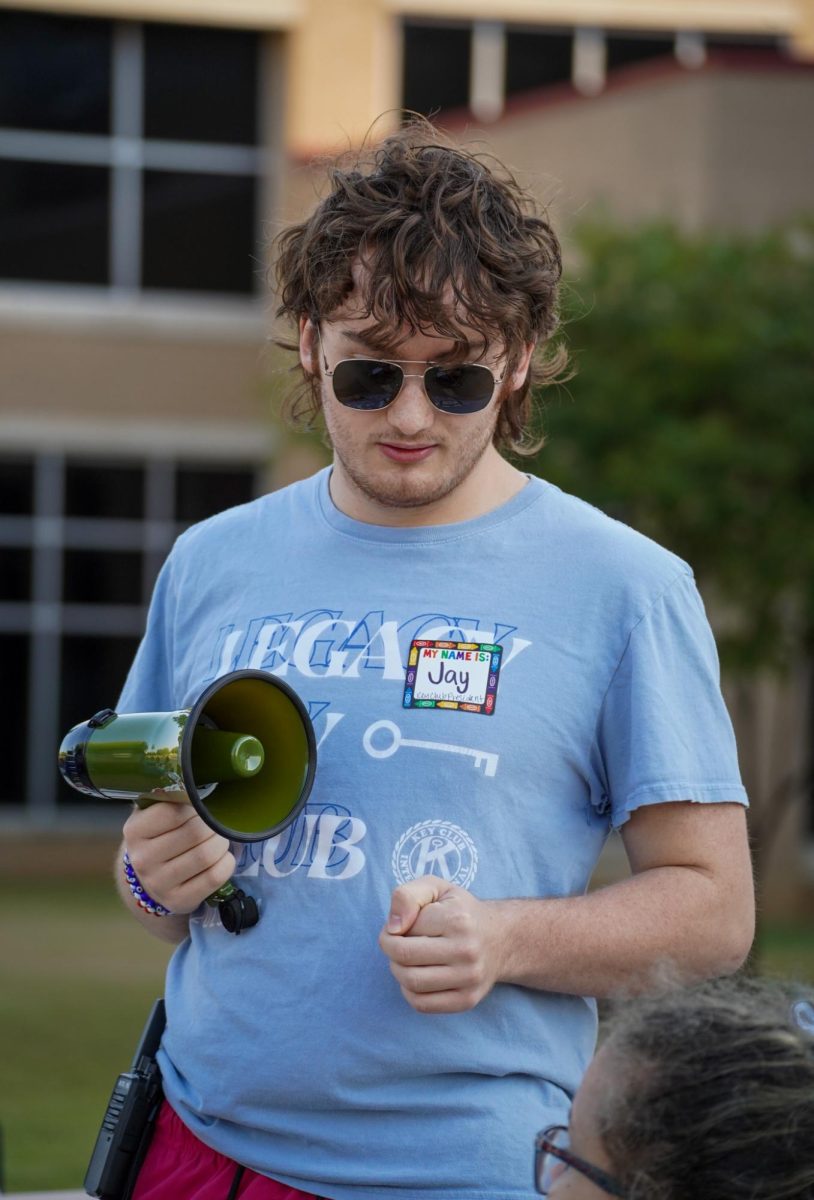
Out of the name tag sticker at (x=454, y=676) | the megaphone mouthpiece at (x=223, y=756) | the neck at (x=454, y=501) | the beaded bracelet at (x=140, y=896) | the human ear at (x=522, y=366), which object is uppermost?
the human ear at (x=522, y=366)

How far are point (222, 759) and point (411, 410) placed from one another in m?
0.55

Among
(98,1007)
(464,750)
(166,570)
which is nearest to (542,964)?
(464,750)

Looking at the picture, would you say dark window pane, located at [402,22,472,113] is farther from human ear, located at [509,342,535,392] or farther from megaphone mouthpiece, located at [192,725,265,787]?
megaphone mouthpiece, located at [192,725,265,787]

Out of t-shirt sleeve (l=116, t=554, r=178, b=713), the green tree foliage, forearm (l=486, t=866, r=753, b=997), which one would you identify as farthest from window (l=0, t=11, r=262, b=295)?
forearm (l=486, t=866, r=753, b=997)

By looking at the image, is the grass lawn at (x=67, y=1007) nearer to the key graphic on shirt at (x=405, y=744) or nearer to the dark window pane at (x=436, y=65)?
the key graphic on shirt at (x=405, y=744)

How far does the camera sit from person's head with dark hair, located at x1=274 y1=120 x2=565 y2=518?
2623mm

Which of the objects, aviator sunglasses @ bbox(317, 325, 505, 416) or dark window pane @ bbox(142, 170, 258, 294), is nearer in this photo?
aviator sunglasses @ bbox(317, 325, 505, 416)

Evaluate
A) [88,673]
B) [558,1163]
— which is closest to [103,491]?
[88,673]

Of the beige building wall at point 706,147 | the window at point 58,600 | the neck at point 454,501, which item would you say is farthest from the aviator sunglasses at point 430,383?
the window at point 58,600

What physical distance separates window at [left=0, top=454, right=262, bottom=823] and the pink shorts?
16.1m

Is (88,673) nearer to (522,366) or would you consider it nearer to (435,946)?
(522,366)

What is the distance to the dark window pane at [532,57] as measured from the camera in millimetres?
19500

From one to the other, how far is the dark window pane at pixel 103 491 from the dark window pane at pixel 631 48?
21.5ft

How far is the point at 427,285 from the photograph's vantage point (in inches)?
102
